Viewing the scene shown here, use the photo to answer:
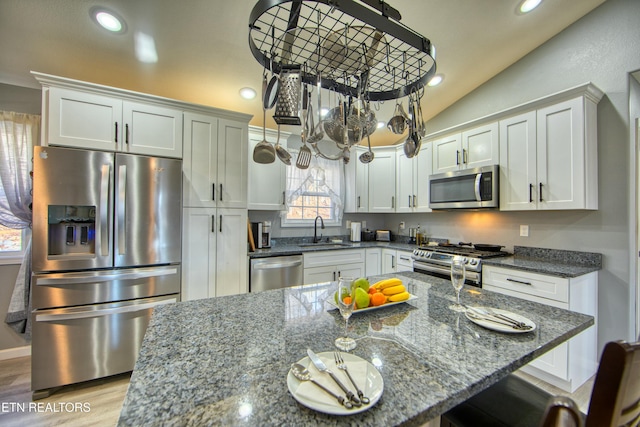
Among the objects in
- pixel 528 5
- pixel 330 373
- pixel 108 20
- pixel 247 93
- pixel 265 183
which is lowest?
pixel 330 373

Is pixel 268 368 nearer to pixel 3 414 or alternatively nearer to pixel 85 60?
pixel 3 414

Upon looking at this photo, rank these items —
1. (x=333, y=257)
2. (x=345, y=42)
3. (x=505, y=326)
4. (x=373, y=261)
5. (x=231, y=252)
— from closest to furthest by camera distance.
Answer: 1. (x=505, y=326)
2. (x=345, y=42)
3. (x=231, y=252)
4. (x=333, y=257)
5. (x=373, y=261)

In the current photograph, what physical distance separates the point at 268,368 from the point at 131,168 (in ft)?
6.94

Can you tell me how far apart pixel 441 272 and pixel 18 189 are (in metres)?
4.09

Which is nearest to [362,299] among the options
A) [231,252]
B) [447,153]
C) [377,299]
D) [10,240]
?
[377,299]

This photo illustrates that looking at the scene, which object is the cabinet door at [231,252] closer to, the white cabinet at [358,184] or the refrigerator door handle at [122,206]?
the refrigerator door handle at [122,206]

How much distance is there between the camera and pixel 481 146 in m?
2.82

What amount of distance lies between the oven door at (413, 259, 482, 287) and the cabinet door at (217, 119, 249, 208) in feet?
6.79

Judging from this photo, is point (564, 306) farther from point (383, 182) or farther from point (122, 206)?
point (122, 206)

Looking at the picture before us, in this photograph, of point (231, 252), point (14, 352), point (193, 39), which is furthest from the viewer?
point (231, 252)

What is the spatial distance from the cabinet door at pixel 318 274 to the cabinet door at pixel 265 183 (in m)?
0.88

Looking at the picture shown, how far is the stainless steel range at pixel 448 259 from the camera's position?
2.47 m

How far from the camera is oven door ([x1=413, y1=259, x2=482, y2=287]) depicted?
8.07 ft

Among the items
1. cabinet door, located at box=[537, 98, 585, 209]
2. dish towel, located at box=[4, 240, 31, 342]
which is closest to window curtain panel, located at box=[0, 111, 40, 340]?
dish towel, located at box=[4, 240, 31, 342]
